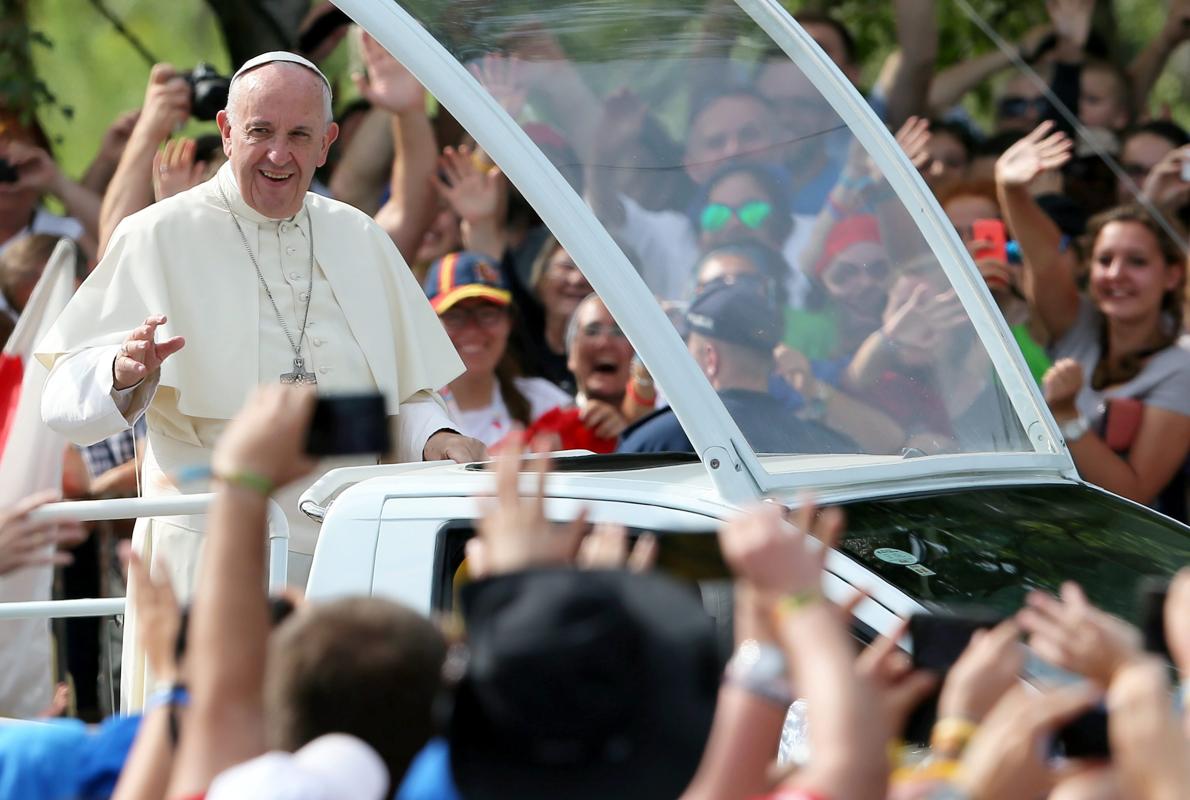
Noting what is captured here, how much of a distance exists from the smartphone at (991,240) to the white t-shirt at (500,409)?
62.0 inches

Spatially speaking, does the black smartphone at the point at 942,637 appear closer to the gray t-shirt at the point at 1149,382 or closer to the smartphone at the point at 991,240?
the gray t-shirt at the point at 1149,382

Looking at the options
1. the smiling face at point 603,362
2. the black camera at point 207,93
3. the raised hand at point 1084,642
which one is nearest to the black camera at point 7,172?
the black camera at point 207,93

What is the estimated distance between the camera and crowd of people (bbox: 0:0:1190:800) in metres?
2.04

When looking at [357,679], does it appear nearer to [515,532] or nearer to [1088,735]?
[515,532]

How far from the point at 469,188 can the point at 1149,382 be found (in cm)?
259

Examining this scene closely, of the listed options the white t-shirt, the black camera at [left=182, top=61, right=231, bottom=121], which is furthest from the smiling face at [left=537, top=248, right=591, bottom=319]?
the black camera at [left=182, top=61, right=231, bottom=121]

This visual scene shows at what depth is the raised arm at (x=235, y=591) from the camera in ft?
7.22

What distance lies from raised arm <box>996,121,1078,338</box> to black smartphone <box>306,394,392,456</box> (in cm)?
439

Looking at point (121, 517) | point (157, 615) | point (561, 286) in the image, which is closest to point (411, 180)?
point (561, 286)

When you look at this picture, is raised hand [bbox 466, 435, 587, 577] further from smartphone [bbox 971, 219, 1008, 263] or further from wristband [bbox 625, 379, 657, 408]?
smartphone [bbox 971, 219, 1008, 263]

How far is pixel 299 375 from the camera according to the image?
432 cm

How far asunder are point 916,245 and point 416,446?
135cm

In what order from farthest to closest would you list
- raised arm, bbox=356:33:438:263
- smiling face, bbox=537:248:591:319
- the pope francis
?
smiling face, bbox=537:248:591:319, raised arm, bbox=356:33:438:263, the pope francis

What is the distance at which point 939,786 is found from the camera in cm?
211
